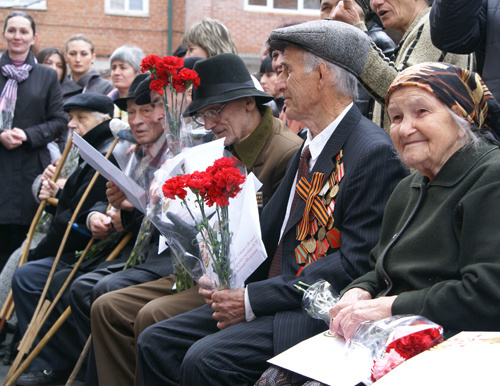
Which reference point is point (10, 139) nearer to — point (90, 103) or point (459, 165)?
point (90, 103)

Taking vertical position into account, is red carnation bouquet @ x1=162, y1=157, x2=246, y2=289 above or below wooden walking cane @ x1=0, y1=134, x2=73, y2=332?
above

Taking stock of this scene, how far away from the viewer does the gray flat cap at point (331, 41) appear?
314cm

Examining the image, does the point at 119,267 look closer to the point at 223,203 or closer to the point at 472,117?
the point at 223,203

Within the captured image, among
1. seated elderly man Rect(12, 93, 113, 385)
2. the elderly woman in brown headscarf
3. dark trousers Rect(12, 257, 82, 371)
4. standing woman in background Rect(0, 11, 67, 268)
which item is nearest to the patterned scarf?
standing woman in background Rect(0, 11, 67, 268)

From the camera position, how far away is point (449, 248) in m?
2.24

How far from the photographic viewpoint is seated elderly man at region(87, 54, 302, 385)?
154 inches

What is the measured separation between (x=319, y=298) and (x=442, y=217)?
2.26 ft

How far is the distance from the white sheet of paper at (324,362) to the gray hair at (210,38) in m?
3.63

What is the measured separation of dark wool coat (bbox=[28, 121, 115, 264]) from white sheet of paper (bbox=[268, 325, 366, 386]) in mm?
3209

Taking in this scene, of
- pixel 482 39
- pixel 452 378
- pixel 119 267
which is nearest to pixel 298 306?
pixel 452 378

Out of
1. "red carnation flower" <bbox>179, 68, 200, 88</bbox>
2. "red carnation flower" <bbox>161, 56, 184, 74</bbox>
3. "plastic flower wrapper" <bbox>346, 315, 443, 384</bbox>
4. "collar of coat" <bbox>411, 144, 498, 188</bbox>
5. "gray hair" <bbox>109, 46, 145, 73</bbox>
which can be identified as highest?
"collar of coat" <bbox>411, 144, 498, 188</bbox>

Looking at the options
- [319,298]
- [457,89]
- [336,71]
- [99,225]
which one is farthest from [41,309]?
[457,89]

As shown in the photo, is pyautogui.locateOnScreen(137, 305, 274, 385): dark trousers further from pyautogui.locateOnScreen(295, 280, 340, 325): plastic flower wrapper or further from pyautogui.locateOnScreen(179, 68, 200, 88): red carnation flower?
pyautogui.locateOnScreen(179, 68, 200, 88): red carnation flower

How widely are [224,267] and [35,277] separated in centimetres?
277
